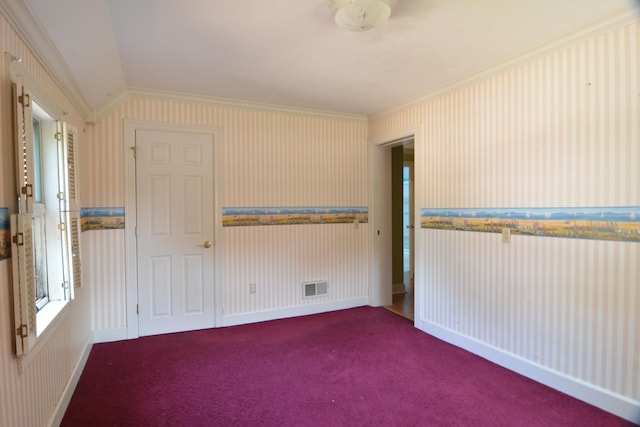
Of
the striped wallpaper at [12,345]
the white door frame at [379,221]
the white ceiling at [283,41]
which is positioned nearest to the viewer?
the striped wallpaper at [12,345]

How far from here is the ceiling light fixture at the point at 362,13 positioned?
185cm

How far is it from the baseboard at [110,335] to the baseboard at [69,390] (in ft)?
0.80

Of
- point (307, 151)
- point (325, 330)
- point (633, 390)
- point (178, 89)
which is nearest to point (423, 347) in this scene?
point (325, 330)

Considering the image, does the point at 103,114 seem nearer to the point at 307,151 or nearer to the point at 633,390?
the point at 307,151

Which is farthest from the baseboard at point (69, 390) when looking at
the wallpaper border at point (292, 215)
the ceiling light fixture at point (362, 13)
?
the ceiling light fixture at point (362, 13)

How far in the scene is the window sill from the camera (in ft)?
5.21

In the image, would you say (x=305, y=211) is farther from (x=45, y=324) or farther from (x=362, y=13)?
(x=45, y=324)

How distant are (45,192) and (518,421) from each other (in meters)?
3.41

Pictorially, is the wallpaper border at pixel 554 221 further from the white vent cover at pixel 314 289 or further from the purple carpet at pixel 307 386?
the white vent cover at pixel 314 289

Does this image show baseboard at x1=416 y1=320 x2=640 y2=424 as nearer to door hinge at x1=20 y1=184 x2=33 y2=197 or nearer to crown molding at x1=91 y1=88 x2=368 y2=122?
crown molding at x1=91 y1=88 x2=368 y2=122

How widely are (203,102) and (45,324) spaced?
2.59 meters

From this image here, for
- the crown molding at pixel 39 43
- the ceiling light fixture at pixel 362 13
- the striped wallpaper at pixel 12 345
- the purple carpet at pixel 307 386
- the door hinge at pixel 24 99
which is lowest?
the purple carpet at pixel 307 386

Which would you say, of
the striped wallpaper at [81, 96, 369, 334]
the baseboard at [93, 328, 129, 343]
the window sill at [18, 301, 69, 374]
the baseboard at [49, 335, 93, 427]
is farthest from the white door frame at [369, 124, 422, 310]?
the window sill at [18, 301, 69, 374]

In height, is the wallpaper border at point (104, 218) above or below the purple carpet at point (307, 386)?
above
